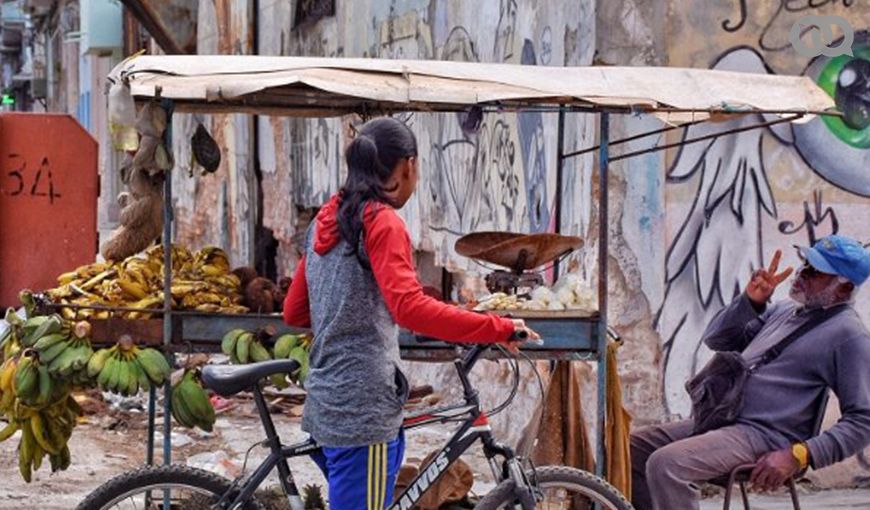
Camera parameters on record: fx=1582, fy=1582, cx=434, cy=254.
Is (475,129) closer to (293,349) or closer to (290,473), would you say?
(293,349)

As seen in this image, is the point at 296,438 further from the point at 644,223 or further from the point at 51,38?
the point at 51,38

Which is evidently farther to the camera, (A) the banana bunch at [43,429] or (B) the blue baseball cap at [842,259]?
(A) the banana bunch at [43,429]

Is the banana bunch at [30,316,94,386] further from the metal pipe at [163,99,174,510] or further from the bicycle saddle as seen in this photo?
the bicycle saddle

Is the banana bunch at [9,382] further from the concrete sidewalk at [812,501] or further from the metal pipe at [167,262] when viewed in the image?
the concrete sidewalk at [812,501]

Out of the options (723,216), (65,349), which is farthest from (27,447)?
(723,216)

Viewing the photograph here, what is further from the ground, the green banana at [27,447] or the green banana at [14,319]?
the green banana at [14,319]

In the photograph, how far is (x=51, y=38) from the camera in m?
43.3

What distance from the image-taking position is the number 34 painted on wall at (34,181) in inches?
450

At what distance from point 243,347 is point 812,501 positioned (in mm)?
3285

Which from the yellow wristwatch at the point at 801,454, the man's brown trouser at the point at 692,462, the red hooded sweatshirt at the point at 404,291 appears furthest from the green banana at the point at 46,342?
the yellow wristwatch at the point at 801,454

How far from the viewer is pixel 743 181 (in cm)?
789

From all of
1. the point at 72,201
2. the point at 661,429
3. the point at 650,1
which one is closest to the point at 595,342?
the point at 661,429

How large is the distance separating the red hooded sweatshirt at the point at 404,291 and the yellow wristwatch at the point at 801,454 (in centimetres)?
129

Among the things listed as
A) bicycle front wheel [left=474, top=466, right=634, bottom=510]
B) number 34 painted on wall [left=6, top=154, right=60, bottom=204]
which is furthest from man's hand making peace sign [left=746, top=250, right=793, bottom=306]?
number 34 painted on wall [left=6, top=154, right=60, bottom=204]
